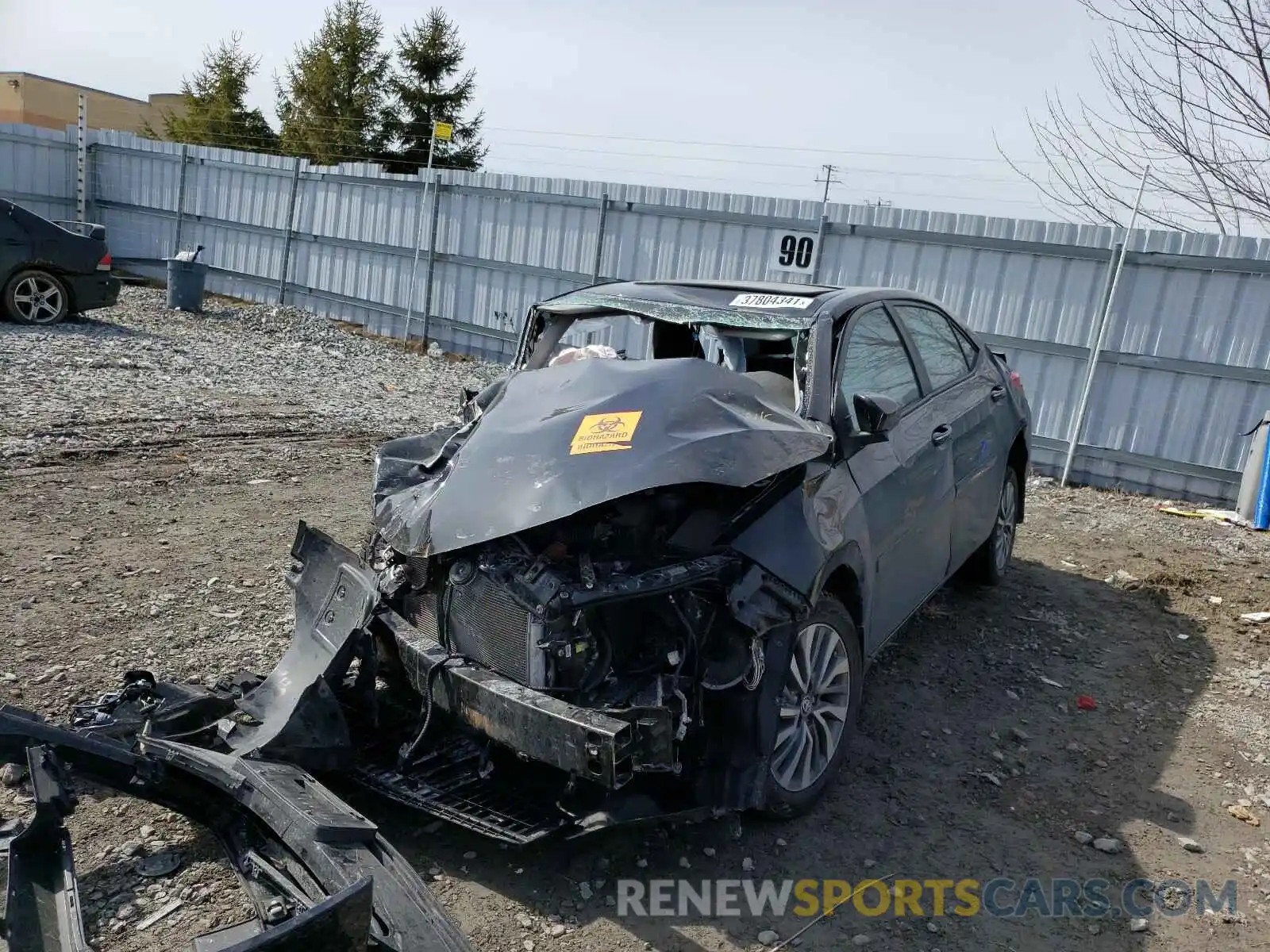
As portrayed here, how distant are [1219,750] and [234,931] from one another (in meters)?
4.03

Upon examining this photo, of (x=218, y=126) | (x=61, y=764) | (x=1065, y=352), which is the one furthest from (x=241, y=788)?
(x=218, y=126)

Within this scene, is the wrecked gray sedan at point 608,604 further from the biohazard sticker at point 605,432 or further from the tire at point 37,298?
the tire at point 37,298

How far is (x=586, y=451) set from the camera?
11.2ft

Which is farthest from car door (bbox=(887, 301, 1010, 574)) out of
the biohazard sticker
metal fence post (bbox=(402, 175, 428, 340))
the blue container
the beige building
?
the beige building

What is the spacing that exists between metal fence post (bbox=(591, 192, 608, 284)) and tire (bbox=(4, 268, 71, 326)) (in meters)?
6.63

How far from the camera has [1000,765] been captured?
414cm

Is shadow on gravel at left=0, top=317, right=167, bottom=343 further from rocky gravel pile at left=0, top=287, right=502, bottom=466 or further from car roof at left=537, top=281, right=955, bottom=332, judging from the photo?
car roof at left=537, top=281, right=955, bottom=332

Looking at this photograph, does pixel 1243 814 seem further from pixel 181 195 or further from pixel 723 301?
pixel 181 195

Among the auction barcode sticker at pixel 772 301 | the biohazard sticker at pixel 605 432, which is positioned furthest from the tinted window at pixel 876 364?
the biohazard sticker at pixel 605 432

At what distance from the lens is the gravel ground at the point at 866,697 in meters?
3.11

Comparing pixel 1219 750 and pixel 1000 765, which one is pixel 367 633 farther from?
pixel 1219 750

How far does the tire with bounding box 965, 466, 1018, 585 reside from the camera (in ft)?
19.5

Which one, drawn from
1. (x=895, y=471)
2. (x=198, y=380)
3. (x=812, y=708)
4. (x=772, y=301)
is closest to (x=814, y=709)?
(x=812, y=708)

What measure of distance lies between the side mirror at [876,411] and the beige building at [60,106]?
44.2 meters
